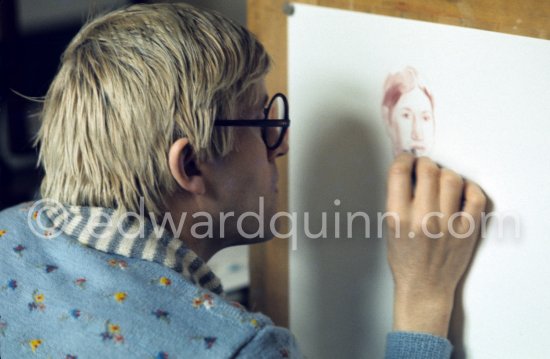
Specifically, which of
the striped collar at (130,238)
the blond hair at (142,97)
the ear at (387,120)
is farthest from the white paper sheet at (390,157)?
the striped collar at (130,238)

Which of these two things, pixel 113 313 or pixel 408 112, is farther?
pixel 408 112

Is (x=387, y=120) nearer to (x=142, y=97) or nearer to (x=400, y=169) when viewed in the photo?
(x=400, y=169)

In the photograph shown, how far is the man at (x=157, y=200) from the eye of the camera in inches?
34.5

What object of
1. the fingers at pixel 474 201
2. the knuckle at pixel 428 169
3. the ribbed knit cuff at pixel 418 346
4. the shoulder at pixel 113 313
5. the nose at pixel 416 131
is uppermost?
the nose at pixel 416 131

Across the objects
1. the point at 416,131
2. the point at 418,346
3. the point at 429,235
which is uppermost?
the point at 416,131

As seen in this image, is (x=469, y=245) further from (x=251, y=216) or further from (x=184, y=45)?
(x=184, y=45)

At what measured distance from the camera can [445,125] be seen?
925mm

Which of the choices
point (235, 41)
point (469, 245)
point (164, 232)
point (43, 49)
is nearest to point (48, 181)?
point (164, 232)

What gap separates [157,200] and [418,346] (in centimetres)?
37

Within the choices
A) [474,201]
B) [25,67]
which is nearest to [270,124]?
[474,201]

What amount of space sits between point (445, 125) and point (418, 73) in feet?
0.24

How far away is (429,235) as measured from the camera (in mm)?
Answer: 944

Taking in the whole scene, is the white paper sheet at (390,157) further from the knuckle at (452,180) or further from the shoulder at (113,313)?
the shoulder at (113,313)

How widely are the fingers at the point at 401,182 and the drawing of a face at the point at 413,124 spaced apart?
0.06 ft
